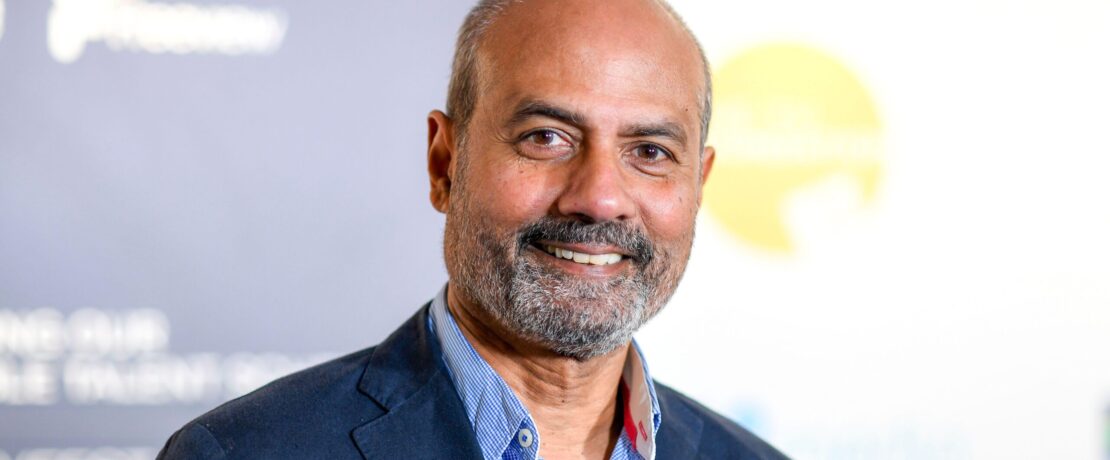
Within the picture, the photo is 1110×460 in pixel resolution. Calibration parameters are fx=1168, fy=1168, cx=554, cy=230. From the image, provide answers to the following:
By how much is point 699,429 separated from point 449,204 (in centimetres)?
59

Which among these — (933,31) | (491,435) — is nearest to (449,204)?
(491,435)

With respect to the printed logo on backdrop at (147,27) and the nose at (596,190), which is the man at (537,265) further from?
the printed logo on backdrop at (147,27)

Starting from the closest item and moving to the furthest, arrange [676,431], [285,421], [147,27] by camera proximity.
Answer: [285,421]
[676,431]
[147,27]

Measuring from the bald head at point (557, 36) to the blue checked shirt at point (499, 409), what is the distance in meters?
0.34

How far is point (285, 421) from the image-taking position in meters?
1.65

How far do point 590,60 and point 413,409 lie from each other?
58cm

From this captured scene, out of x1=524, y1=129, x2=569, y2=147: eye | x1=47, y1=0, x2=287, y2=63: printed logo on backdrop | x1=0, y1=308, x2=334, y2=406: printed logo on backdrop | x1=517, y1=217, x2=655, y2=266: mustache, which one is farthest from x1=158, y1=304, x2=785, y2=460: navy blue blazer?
x1=47, y1=0, x2=287, y2=63: printed logo on backdrop

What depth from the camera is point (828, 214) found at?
3107 millimetres

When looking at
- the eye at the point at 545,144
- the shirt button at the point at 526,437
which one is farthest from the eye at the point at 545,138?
the shirt button at the point at 526,437

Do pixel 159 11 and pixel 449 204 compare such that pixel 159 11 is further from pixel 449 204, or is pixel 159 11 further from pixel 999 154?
pixel 999 154

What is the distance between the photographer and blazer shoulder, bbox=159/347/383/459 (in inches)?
63.5

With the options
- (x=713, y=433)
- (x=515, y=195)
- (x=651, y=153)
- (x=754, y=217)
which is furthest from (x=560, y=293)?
(x=754, y=217)

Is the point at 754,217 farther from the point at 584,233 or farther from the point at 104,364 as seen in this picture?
the point at 104,364

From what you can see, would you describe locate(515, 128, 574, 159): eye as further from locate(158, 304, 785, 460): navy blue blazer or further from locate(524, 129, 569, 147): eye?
locate(158, 304, 785, 460): navy blue blazer
